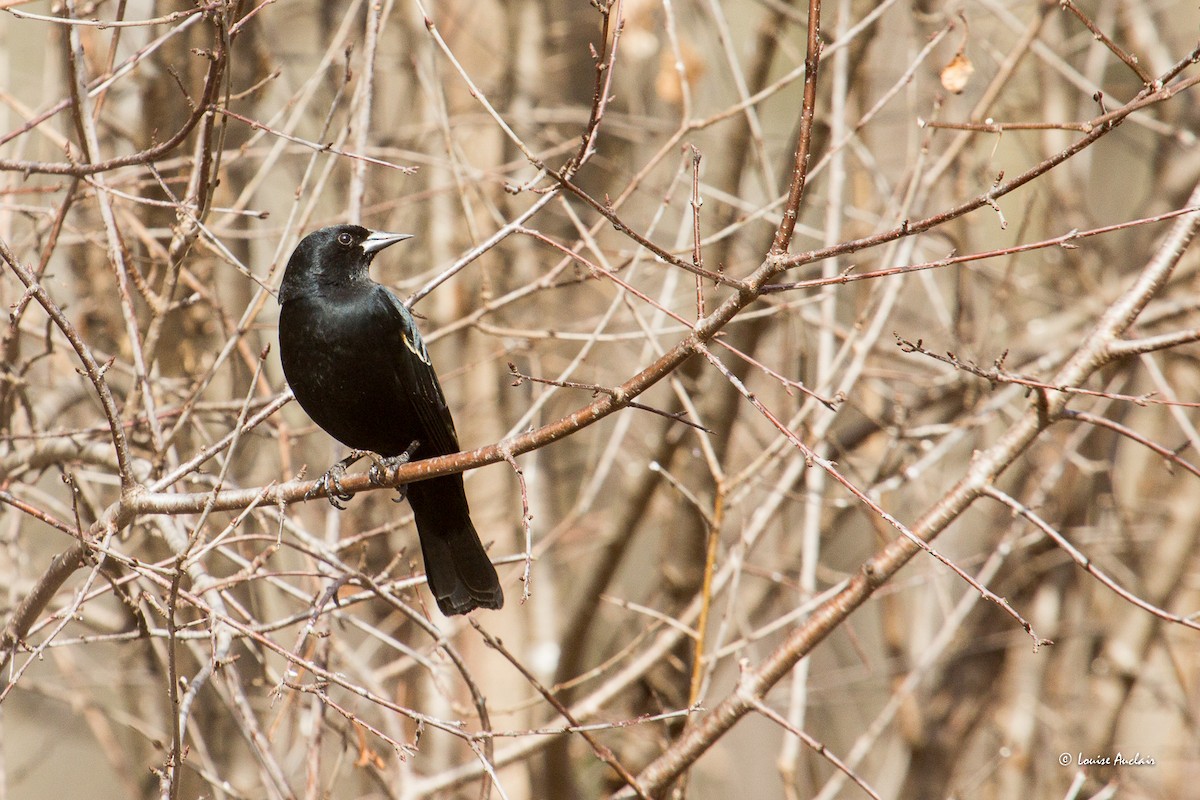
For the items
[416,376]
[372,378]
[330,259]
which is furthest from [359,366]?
[330,259]

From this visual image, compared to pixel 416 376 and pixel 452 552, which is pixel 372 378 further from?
pixel 452 552

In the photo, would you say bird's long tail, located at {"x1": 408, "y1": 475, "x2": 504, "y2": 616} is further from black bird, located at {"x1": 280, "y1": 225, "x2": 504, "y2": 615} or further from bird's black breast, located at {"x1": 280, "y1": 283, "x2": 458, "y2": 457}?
bird's black breast, located at {"x1": 280, "y1": 283, "x2": 458, "y2": 457}

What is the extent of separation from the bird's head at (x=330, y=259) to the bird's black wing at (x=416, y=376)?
0.48ft

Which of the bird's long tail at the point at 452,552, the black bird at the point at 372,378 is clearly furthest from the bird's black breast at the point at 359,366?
the bird's long tail at the point at 452,552

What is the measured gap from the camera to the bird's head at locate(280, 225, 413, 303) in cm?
391

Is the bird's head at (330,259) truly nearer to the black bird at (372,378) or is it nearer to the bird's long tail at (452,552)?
the black bird at (372,378)

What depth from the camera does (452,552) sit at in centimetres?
385

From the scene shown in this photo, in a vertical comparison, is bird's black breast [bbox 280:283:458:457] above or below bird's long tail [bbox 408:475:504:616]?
above

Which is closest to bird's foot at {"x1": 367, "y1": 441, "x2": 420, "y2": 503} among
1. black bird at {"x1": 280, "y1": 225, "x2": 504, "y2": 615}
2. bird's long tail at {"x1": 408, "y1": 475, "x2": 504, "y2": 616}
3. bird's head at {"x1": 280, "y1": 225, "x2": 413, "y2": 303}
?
black bird at {"x1": 280, "y1": 225, "x2": 504, "y2": 615}

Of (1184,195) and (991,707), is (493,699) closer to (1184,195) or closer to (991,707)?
(991,707)

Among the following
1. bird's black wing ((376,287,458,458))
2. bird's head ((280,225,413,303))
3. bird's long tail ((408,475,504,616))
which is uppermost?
bird's head ((280,225,413,303))

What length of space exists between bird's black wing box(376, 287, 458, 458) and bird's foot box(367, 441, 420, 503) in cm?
10

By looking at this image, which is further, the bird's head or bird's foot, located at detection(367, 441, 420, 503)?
the bird's head

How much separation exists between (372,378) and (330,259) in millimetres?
487
